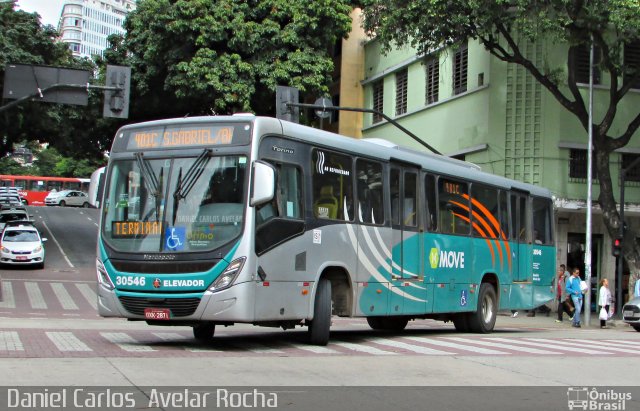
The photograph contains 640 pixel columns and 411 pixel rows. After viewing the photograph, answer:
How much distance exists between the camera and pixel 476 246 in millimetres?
18406

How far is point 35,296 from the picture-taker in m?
29.5

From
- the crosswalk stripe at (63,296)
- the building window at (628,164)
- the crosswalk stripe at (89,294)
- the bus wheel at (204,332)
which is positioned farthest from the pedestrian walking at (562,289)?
the bus wheel at (204,332)

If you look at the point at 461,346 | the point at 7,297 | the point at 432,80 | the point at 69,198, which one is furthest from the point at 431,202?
the point at 69,198

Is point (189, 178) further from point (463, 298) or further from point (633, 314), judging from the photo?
point (633, 314)

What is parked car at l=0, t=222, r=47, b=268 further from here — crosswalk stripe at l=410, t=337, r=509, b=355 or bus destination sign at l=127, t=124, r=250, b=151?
bus destination sign at l=127, t=124, r=250, b=151

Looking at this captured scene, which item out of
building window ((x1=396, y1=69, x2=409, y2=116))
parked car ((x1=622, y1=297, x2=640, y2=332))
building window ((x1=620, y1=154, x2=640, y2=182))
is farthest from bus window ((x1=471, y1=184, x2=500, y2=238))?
building window ((x1=396, y1=69, x2=409, y2=116))

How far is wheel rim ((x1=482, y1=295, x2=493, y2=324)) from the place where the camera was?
1908cm

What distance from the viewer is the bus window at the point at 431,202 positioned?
16.7 meters

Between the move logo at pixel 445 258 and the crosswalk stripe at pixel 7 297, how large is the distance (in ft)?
49.0

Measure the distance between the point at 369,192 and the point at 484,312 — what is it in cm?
560

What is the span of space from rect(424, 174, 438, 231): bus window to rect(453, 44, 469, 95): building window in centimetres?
1876

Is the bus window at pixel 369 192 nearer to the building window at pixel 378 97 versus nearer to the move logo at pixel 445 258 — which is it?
the move logo at pixel 445 258

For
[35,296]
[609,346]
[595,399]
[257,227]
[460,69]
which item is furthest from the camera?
[460,69]

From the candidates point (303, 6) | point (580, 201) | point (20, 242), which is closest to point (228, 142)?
point (580, 201)
